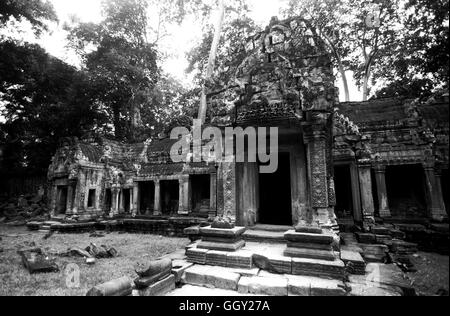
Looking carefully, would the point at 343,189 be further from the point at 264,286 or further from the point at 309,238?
the point at 264,286

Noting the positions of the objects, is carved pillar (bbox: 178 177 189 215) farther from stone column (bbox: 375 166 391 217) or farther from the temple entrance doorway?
stone column (bbox: 375 166 391 217)

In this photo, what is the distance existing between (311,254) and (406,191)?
9.57m

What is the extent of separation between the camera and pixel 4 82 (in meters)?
18.1

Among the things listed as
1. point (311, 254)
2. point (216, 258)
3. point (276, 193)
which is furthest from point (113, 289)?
point (276, 193)

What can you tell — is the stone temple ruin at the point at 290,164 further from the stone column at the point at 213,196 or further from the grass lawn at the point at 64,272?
the grass lawn at the point at 64,272

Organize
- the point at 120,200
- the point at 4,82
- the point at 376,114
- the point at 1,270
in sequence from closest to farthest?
the point at 1,270 < the point at 376,114 < the point at 120,200 < the point at 4,82

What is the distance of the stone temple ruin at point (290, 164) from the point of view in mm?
5098

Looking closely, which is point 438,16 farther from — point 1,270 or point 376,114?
point 376,114

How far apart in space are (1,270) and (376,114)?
14.1 m

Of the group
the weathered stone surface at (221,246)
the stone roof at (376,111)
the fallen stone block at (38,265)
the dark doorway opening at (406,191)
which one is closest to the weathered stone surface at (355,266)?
the weathered stone surface at (221,246)

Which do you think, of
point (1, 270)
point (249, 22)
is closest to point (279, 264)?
point (1, 270)

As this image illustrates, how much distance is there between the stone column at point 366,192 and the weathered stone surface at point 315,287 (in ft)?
15.3

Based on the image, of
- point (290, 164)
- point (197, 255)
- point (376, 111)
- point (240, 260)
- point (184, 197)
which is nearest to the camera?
point (240, 260)

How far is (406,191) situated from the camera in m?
10.7
